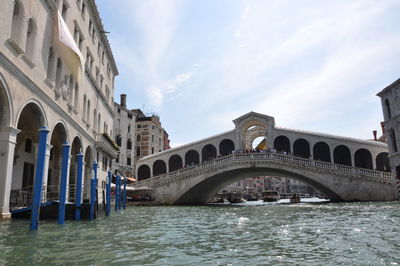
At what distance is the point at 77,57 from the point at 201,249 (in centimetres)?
1198

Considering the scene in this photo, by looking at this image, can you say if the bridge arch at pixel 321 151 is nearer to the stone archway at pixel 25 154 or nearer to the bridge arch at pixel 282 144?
the bridge arch at pixel 282 144

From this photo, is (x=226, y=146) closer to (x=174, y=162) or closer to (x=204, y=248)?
(x=174, y=162)

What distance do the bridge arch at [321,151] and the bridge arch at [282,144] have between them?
2.38m

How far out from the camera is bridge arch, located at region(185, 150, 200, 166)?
115 ft

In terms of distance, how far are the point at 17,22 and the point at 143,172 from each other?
2852 cm

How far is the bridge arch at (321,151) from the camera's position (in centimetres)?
2988

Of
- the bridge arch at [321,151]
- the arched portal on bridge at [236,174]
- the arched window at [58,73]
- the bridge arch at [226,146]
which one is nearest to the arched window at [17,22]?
the arched window at [58,73]

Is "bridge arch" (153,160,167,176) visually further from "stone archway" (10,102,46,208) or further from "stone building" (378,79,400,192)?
"stone archway" (10,102,46,208)

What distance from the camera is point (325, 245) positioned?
5750 mm

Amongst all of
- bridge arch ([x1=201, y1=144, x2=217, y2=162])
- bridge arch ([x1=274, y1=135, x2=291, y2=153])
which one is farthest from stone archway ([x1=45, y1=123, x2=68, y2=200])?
bridge arch ([x1=274, y1=135, x2=291, y2=153])

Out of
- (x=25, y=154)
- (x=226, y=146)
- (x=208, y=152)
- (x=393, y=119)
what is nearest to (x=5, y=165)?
(x=25, y=154)

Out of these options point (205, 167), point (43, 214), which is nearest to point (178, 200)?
point (205, 167)

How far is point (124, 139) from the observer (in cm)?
4072

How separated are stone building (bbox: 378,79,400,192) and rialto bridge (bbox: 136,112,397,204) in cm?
105
